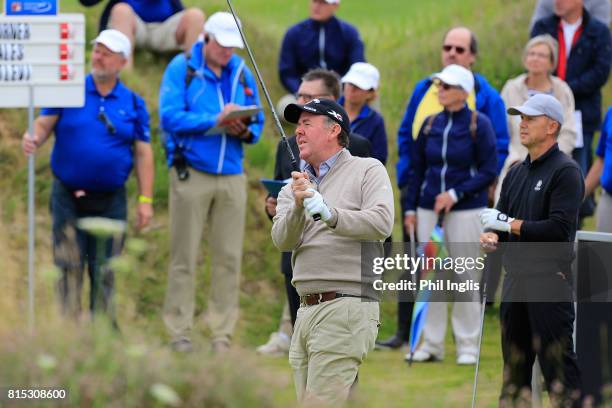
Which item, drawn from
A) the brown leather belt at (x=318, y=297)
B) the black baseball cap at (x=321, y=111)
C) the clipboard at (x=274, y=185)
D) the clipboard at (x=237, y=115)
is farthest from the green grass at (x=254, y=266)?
the clipboard at (x=237, y=115)

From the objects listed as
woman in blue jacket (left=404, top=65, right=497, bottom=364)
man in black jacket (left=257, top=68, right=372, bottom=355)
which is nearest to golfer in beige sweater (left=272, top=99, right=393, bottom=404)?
man in black jacket (left=257, top=68, right=372, bottom=355)

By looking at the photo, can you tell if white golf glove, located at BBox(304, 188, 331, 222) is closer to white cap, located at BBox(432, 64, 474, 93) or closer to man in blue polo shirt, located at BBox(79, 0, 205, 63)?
white cap, located at BBox(432, 64, 474, 93)

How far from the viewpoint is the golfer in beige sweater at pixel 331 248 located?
7.71 meters

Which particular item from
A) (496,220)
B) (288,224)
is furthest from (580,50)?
(288,224)

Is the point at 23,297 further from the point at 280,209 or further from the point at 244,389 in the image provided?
the point at 244,389

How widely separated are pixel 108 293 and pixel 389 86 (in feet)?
28.2

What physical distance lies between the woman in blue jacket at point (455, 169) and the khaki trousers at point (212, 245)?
5.52 feet

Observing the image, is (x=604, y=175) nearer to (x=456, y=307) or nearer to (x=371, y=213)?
(x=456, y=307)

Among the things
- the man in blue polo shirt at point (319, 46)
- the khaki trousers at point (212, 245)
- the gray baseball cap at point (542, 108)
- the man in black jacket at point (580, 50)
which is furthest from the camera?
the man in blue polo shirt at point (319, 46)

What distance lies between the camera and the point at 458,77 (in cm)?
1185

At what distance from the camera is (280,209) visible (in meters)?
7.97

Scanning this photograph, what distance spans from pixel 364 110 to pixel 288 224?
4.22 m

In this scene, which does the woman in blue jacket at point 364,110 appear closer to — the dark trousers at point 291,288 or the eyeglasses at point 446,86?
the eyeglasses at point 446,86

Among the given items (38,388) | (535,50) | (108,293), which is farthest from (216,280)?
(38,388)
